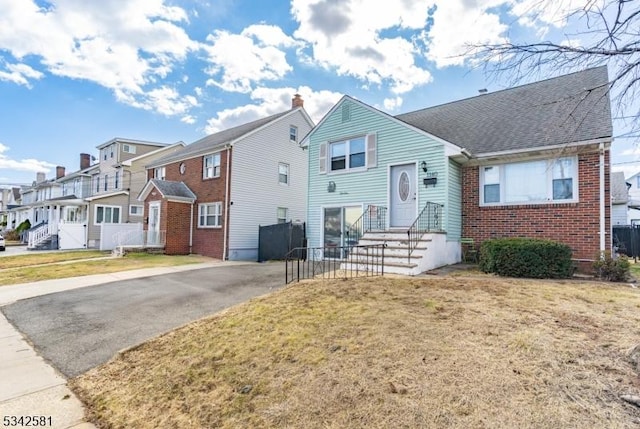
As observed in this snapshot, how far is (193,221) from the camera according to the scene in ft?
62.2

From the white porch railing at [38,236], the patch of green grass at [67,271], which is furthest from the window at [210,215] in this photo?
the white porch railing at [38,236]

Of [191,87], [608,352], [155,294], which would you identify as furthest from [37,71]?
[608,352]

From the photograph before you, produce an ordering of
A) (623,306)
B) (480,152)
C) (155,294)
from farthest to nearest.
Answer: (480,152) < (155,294) < (623,306)

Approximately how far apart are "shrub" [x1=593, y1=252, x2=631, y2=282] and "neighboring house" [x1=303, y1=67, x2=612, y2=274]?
3.40 feet

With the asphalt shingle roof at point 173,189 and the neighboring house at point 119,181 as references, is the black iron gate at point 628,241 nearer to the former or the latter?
the asphalt shingle roof at point 173,189

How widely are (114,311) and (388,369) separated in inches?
237

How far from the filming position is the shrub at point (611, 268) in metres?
7.90

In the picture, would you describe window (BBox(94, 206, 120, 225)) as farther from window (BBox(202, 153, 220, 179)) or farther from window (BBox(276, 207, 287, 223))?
window (BBox(276, 207, 287, 223))

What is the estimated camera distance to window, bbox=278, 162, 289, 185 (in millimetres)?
19734

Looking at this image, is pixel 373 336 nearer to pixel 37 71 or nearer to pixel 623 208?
pixel 37 71

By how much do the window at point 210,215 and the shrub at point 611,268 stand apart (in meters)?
15.1

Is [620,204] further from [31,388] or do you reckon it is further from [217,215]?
[31,388]

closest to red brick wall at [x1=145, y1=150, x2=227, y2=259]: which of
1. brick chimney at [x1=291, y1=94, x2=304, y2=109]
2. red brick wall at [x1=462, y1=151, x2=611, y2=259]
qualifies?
brick chimney at [x1=291, y1=94, x2=304, y2=109]

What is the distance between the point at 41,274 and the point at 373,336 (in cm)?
1305
